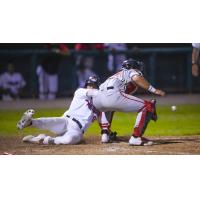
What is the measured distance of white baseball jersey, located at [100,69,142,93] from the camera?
8711 millimetres

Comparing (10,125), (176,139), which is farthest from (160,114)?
(10,125)

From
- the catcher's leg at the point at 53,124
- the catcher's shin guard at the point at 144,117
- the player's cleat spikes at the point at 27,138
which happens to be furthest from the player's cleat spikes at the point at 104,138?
the player's cleat spikes at the point at 27,138

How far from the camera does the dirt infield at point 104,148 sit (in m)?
8.55

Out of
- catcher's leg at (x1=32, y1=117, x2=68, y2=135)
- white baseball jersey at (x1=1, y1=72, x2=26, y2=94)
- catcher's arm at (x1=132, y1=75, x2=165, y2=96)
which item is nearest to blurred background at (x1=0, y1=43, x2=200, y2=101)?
white baseball jersey at (x1=1, y1=72, x2=26, y2=94)

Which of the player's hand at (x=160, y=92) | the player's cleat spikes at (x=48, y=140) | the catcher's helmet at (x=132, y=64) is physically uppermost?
the catcher's helmet at (x=132, y=64)

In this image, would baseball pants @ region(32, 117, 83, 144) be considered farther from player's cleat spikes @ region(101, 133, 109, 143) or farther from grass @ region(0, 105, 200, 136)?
player's cleat spikes @ region(101, 133, 109, 143)

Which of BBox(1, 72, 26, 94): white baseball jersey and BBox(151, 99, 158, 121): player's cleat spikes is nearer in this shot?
BBox(151, 99, 158, 121): player's cleat spikes

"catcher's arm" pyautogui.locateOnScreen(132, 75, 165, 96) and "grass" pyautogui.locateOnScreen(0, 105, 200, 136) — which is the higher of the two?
"catcher's arm" pyautogui.locateOnScreen(132, 75, 165, 96)

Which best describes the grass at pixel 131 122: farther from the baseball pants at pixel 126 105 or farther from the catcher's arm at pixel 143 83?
the catcher's arm at pixel 143 83

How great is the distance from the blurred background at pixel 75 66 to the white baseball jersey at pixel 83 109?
14 centimetres

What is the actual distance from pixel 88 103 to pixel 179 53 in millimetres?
1201
